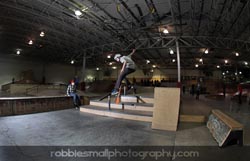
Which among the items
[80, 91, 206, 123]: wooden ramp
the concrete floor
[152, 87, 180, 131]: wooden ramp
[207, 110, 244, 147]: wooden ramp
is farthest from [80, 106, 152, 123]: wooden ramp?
[207, 110, 244, 147]: wooden ramp

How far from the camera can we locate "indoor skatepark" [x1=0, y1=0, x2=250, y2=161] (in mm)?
2998

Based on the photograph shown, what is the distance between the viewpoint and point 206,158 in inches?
102

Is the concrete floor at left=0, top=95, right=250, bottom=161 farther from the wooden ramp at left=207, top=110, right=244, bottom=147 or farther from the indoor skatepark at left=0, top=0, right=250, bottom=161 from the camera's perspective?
the wooden ramp at left=207, top=110, right=244, bottom=147

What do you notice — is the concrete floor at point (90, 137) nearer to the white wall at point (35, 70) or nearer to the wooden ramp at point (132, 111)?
the wooden ramp at point (132, 111)

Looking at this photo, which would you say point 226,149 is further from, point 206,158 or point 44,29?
point 44,29

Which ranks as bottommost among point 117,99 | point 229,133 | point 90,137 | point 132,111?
point 90,137

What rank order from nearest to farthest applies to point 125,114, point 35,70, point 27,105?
1. point 125,114
2. point 27,105
3. point 35,70

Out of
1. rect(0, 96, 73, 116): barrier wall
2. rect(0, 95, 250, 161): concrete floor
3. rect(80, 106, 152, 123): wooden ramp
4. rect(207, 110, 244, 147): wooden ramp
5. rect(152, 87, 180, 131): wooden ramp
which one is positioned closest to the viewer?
rect(0, 95, 250, 161): concrete floor

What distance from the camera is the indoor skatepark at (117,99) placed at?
2998 mm

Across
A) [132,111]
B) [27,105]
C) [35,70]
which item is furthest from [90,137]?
[35,70]

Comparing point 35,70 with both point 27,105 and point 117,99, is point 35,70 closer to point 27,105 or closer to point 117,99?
point 27,105

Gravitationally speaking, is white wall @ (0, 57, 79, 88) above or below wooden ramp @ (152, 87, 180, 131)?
above

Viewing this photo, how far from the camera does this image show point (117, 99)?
22.4 feet

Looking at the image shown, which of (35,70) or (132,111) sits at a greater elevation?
(35,70)
